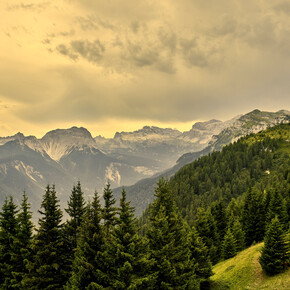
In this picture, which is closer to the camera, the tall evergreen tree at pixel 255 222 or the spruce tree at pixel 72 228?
the spruce tree at pixel 72 228

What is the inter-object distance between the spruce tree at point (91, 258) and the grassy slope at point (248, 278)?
2064 cm

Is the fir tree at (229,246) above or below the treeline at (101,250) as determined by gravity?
below

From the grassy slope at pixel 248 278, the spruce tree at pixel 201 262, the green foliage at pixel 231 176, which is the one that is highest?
the green foliage at pixel 231 176

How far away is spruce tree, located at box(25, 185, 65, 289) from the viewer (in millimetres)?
30625

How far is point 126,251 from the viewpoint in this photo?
80.8ft

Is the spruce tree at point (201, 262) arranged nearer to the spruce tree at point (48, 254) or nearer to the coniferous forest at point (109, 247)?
the coniferous forest at point (109, 247)

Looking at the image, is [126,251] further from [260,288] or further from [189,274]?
[260,288]

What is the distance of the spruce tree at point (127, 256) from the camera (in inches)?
912

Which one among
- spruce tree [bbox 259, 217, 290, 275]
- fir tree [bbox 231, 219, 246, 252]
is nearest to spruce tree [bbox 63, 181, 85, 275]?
spruce tree [bbox 259, 217, 290, 275]

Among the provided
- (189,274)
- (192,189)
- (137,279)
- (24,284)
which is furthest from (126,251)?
(192,189)

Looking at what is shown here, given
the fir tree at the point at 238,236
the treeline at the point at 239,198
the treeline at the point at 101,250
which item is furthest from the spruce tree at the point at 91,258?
the fir tree at the point at 238,236

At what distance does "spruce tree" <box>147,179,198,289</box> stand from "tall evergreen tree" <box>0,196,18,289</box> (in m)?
20.0

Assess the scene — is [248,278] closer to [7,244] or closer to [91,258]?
[91,258]

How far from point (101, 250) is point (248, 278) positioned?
75.2 feet
